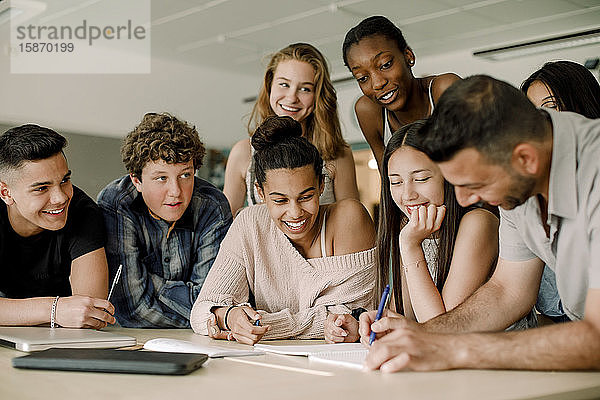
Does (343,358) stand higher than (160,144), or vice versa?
(160,144)

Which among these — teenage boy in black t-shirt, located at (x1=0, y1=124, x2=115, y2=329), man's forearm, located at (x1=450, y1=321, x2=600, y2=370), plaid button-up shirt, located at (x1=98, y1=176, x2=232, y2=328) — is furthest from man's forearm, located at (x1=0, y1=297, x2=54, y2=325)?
man's forearm, located at (x1=450, y1=321, x2=600, y2=370)

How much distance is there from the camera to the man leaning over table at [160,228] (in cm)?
225

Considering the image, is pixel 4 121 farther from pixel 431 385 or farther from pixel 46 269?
pixel 431 385

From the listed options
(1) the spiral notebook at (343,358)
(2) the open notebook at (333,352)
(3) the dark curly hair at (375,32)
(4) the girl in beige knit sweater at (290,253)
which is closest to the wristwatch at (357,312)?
(4) the girl in beige knit sweater at (290,253)

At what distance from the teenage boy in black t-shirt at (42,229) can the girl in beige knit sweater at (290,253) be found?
1.20 feet

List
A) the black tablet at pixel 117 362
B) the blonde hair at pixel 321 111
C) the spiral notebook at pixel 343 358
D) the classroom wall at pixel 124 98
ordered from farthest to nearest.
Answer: the classroom wall at pixel 124 98 → the blonde hair at pixel 321 111 → the spiral notebook at pixel 343 358 → the black tablet at pixel 117 362

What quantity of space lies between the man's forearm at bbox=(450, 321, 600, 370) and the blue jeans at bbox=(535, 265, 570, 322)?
0.80 metres

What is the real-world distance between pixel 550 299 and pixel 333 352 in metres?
0.85

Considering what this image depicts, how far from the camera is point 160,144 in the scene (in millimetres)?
2244

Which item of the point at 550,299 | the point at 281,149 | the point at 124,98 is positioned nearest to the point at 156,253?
the point at 281,149

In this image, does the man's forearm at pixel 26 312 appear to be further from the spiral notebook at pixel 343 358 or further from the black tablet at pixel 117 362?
the spiral notebook at pixel 343 358

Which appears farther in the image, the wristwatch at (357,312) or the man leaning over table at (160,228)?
the man leaning over table at (160,228)

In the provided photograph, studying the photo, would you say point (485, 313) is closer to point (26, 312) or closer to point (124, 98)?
point (26, 312)

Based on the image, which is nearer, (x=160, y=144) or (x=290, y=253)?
(x=290, y=253)
